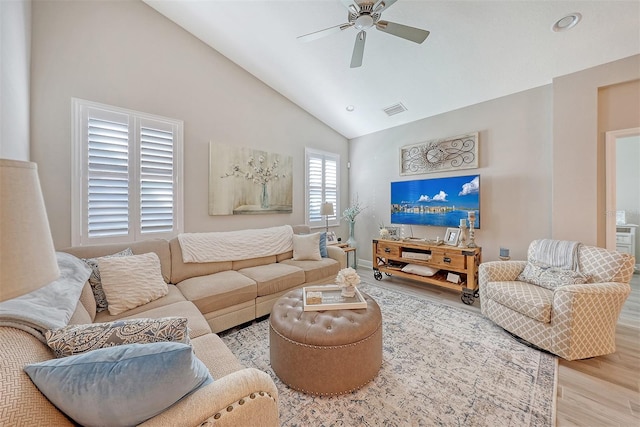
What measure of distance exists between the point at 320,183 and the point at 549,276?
3.42 meters

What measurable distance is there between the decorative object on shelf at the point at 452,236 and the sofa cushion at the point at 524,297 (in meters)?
0.96

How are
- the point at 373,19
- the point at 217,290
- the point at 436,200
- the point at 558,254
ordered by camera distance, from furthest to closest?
the point at 436,200 < the point at 558,254 < the point at 217,290 < the point at 373,19

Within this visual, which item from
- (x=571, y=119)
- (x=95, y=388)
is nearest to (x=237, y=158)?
(x=95, y=388)

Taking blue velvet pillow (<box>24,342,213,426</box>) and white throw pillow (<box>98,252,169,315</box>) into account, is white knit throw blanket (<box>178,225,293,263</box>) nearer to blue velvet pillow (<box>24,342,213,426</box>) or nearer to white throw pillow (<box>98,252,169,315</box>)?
white throw pillow (<box>98,252,169,315</box>)

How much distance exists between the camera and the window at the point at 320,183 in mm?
4438

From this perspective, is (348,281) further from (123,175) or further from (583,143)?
(583,143)

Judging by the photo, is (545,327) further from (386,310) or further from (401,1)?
(401,1)

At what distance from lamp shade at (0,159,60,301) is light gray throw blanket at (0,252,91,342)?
217mm

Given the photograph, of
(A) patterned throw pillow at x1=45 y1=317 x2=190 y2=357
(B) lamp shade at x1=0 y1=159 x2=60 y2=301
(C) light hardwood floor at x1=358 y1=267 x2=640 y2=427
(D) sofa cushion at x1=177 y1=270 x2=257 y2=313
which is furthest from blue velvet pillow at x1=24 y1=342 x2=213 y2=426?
(C) light hardwood floor at x1=358 y1=267 x2=640 y2=427

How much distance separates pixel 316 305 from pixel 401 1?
2.82 metres

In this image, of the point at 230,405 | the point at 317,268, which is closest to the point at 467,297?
the point at 317,268

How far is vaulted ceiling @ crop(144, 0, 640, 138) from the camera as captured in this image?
2.24 meters

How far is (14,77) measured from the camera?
5.56ft

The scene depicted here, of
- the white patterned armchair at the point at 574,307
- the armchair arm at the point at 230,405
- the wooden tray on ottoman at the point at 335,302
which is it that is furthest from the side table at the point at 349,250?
the armchair arm at the point at 230,405
